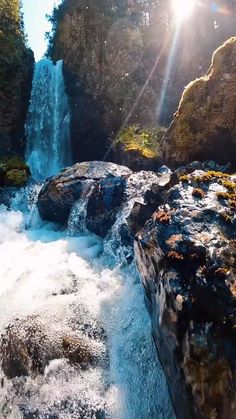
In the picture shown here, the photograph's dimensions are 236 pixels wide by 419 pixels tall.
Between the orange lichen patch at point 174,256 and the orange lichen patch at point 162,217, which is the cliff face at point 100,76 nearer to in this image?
the orange lichen patch at point 162,217

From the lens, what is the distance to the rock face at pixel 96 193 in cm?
1024

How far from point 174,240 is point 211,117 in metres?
5.36

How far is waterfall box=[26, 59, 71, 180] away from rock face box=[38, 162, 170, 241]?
7905 millimetres

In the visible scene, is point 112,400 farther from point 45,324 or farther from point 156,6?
point 156,6

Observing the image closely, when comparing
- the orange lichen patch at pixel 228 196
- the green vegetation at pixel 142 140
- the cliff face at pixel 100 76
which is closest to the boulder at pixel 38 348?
the orange lichen patch at pixel 228 196

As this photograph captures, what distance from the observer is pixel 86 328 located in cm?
620

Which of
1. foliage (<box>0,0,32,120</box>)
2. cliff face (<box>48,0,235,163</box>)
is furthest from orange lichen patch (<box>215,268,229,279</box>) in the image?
foliage (<box>0,0,32,120</box>)

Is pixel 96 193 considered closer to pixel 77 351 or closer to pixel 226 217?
pixel 77 351

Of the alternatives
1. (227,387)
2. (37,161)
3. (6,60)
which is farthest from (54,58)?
(227,387)

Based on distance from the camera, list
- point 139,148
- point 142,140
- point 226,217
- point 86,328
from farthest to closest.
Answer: point 142,140
point 139,148
point 86,328
point 226,217

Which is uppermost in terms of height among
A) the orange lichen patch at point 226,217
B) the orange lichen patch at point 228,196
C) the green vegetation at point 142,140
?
the orange lichen patch at point 228,196

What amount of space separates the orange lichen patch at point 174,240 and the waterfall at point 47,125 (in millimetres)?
15411

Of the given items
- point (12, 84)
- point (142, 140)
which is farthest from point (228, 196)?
point (12, 84)

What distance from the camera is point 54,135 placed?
2097cm
